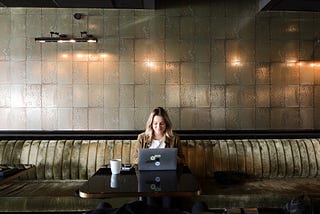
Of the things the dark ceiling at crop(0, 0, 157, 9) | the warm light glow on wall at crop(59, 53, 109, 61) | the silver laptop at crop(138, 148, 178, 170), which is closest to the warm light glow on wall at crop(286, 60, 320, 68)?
the dark ceiling at crop(0, 0, 157, 9)

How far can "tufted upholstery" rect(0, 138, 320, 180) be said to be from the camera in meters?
3.84

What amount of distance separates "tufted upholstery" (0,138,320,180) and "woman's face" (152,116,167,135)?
535 millimetres

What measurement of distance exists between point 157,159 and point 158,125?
2.67 feet

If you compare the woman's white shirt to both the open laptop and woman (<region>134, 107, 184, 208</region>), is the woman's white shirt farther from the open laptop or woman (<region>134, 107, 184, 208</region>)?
the open laptop

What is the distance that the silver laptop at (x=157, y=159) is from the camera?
2.71 meters

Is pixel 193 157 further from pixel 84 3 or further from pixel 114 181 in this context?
pixel 84 3

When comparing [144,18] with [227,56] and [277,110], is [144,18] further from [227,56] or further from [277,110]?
[277,110]

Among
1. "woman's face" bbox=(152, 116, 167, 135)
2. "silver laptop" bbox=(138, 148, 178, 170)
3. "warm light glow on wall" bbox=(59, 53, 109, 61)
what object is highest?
"warm light glow on wall" bbox=(59, 53, 109, 61)

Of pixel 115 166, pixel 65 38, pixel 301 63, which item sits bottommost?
pixel 115 166

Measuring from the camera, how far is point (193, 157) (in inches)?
154

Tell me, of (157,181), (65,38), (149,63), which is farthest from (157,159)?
(65,38)

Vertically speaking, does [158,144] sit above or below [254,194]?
above

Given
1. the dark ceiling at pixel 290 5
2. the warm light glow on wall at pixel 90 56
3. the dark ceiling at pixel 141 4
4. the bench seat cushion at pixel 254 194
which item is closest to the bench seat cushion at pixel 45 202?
the bench seat cushion at pixel 254 194

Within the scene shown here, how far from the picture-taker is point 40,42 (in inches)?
235
